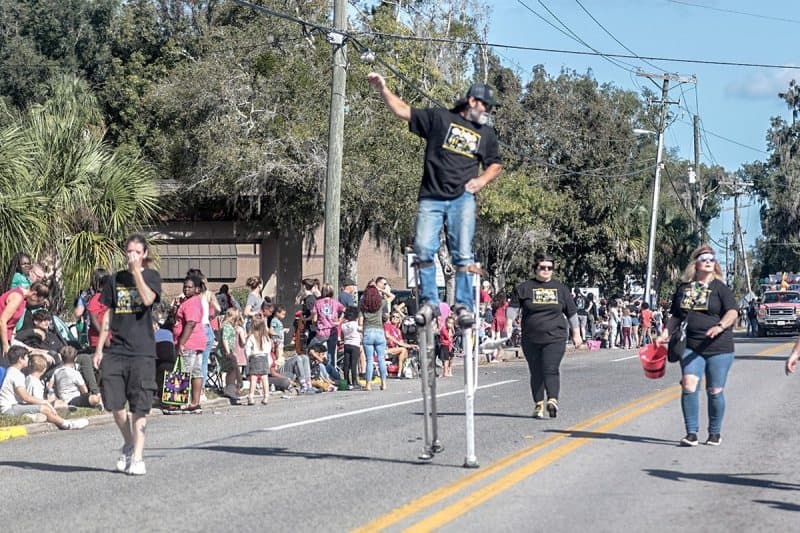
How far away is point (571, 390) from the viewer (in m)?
17.8

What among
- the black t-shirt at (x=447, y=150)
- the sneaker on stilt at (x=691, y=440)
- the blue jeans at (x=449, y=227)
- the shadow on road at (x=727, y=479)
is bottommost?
the shadow on road at (x=727, y=479)

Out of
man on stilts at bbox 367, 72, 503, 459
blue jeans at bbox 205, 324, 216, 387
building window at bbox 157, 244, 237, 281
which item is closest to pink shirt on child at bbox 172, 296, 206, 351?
blue jeans at bbox 205, 324, 216, 387

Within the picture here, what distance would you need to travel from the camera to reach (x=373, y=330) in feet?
68.1

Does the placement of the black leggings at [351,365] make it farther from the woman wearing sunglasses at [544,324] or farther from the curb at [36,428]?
the woman wearing sunglasses at [544,324]

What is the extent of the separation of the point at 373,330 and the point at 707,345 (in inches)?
401

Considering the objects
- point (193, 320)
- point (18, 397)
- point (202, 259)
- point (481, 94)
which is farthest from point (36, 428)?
point (202, 259)

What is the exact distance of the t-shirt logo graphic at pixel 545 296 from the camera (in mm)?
13555

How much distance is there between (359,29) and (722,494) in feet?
94.8

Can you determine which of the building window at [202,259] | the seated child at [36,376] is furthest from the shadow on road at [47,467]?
the building window at [202,259]

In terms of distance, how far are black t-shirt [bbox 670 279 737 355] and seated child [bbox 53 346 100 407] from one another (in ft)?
27.9

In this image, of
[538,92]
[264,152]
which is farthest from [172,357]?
[538,92]

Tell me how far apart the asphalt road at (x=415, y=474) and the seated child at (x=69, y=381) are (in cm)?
148

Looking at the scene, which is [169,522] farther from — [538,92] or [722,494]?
[538,92]

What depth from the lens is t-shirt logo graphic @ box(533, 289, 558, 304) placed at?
44.5ft
